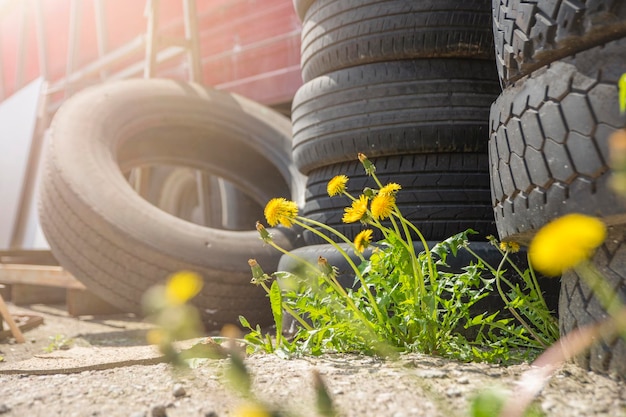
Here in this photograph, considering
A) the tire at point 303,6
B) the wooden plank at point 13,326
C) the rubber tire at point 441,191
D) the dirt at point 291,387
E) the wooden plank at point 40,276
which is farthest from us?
the wooden plank at point 40,276

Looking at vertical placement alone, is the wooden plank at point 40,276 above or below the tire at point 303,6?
below

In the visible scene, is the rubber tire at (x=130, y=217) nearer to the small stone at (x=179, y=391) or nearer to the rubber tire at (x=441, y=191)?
the rubber tire at (x=441, y=191)

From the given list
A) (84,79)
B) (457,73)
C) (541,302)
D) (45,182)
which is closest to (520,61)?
(541,302)

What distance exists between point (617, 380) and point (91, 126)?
270cm

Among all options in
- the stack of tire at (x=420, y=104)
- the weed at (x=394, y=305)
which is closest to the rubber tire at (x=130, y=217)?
the stack of tire at (x=420, y=104)

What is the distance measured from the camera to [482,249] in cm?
170

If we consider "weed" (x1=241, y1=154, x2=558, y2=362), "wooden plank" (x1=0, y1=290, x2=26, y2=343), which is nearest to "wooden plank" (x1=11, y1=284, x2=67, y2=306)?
"wooden plank" (x1=0, y1=290, x2=26, y2=343)

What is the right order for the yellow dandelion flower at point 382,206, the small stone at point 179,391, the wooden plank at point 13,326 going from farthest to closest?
the wooden plank at point 13,326 < the yellow dandelion flower at point 382,206 < the small stone at point 179,391

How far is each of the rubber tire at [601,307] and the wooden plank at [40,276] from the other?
277 centimetres

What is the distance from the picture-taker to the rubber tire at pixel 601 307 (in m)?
1.01

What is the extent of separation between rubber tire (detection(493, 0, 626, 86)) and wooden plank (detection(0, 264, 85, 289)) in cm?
273

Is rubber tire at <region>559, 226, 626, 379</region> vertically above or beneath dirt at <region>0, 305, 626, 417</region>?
above

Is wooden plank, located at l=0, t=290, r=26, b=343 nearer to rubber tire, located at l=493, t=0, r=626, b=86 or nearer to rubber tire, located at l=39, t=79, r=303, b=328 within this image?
rubber tire, located at l=39, t=79, r=303, b=328

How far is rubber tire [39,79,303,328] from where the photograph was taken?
2562mm
